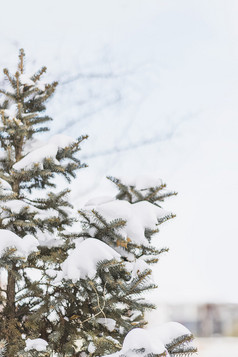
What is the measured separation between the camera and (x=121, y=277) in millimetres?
2986

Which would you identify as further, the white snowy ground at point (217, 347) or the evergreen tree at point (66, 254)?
the white snowy ground at point (217, 347)

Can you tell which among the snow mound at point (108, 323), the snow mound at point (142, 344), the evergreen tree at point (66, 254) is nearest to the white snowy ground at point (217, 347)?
the evergreen tree at point (66, 254)

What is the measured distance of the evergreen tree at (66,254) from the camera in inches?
106

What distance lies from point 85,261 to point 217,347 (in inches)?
266

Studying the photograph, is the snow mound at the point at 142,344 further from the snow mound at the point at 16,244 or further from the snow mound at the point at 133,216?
the snow mound at the point at 16,244

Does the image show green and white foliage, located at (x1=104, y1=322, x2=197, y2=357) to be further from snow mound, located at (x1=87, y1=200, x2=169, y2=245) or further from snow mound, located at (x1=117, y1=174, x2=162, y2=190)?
snow mound, located at (x1=117, y1=174, x2=162, y2=190)

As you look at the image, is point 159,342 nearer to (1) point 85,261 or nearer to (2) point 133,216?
(1) point 85,261

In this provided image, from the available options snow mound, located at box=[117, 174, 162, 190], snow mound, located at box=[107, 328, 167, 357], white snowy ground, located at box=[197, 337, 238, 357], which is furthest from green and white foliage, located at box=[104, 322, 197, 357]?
white snowy ground, located at box=[197, 337, 238, 357]

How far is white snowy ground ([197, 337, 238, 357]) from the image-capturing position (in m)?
7.94

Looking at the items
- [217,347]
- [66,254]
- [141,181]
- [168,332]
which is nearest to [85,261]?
[66,254]

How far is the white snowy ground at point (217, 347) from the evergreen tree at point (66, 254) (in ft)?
17.5

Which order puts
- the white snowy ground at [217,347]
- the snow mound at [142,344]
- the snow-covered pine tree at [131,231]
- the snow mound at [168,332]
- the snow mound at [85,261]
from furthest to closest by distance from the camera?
the white snowy ground at [217,347] → the snow-covered pine tree at [131,231] → the snow mound at [85,261] → the snow mound at [168,332] → the snow mound at [142,344]

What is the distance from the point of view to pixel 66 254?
3041mm

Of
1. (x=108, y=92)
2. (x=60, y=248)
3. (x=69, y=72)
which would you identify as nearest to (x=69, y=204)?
(x=60, y=248)
